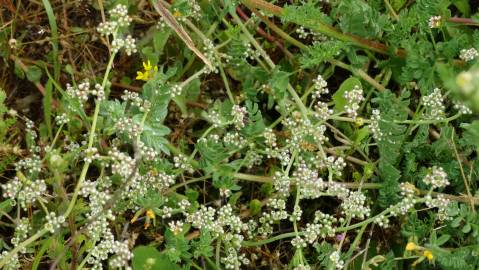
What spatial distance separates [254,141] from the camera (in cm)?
257

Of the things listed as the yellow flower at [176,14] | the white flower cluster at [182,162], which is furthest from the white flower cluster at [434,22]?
the white flower cluster at [182,162]

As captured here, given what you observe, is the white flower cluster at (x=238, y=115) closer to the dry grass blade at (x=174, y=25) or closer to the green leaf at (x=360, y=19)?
the dry grass blade at (x=174, y=25)

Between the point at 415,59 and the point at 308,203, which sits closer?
the point at 415,59

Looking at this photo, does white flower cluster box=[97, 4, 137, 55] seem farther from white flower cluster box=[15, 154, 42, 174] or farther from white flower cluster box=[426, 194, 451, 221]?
white flower cluster box=[426, 194, 451, 221]

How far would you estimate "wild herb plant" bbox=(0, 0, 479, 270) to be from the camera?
7.73 ft

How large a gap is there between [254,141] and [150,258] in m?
0.62

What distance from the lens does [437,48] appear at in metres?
2.65

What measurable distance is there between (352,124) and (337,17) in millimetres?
478

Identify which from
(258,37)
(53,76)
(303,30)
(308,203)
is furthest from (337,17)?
(53,76)

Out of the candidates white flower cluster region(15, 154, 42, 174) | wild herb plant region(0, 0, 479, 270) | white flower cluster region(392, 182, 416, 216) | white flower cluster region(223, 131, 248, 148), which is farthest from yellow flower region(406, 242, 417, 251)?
white flower cluster region(15, 154, 42, 174)

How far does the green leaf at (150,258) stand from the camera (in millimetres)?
2451

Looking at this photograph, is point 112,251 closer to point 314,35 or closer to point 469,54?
point 314,35

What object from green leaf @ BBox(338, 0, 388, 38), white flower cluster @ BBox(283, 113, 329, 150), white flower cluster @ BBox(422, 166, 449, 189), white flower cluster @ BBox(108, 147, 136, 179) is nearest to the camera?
white flower cluster @ BBox(108, 147, 136, 179)

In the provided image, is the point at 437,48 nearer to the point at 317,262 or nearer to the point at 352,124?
the point at 352,124
